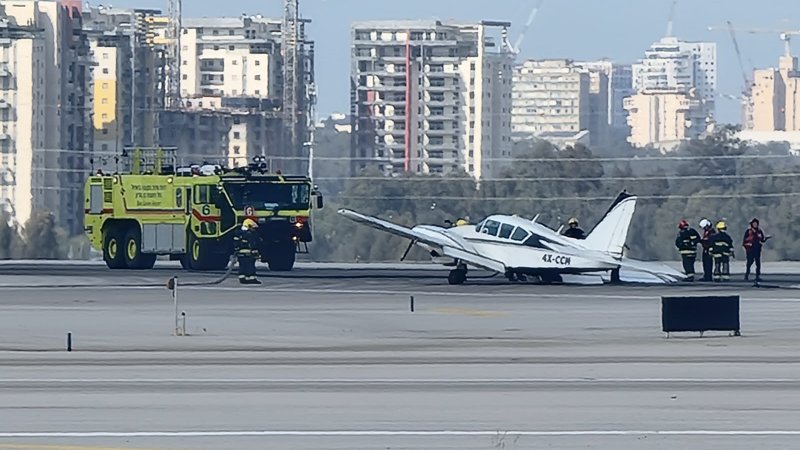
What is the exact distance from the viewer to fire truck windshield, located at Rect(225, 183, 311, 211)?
1706 inches

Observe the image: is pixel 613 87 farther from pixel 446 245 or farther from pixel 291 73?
pixel 446 245

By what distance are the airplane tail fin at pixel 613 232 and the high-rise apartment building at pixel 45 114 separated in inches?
1888

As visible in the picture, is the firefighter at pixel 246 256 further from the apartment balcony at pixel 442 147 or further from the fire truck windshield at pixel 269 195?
the apartment balcony at pixel 442 147

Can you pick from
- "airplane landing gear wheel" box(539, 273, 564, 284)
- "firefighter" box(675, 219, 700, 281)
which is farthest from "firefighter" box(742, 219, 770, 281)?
"airplane landing gear wheel" box(539, 273, 564, 284)

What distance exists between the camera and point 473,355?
24.3 m

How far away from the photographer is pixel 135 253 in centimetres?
4509

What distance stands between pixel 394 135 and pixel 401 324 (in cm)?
7548

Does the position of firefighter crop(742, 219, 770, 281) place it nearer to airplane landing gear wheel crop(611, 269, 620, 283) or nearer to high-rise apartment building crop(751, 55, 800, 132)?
airplane landing gear wheel crop(611, 269, 620, 283)

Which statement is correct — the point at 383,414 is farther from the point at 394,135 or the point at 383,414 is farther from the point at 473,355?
the point at 394,135

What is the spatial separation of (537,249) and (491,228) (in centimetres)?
137

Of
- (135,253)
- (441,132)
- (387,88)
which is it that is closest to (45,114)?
(387,88)

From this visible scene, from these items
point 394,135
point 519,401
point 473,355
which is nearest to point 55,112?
point 394,135

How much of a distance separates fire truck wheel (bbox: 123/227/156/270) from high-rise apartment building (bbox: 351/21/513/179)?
52.9m

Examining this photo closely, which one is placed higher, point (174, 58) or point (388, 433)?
point (174, 58)
